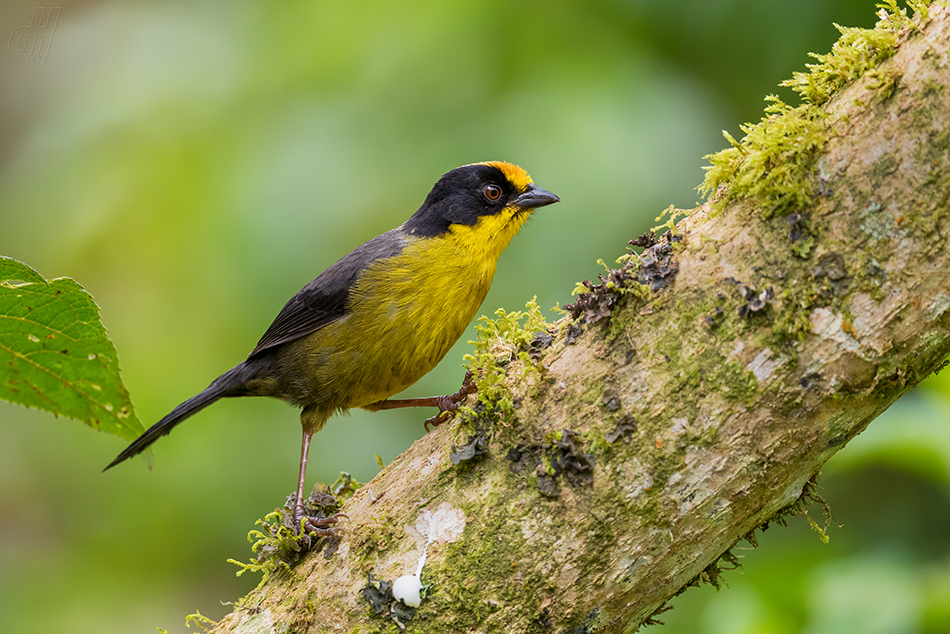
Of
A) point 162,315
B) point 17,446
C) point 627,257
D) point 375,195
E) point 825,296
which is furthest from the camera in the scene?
point 17,446

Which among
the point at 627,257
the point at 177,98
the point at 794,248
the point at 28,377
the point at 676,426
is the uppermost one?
the point at 177,98

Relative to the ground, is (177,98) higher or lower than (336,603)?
higher

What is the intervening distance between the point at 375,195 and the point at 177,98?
165 centimetres

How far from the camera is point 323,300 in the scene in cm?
368

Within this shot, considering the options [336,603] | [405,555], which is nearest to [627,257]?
[405,555]

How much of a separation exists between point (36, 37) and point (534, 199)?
5987 millimetres

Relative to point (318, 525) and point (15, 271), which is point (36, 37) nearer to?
point (318, 525)

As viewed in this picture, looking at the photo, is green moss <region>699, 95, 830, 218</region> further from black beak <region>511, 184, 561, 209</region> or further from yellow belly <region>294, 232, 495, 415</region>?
black beak <region>511, 184, 561, 209</region>

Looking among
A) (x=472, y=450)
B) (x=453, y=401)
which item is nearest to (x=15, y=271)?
(x=472, y=450)

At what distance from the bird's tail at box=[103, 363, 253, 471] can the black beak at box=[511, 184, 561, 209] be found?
1.55 meters

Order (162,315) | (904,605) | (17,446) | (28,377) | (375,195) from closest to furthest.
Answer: (28,377) → (904,605) → (375,195) → (162,315) → (17,446)

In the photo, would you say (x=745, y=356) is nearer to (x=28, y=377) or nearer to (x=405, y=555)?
(x=405, y=555)

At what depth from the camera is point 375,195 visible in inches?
177

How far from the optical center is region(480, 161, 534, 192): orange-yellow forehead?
13.0 ft
